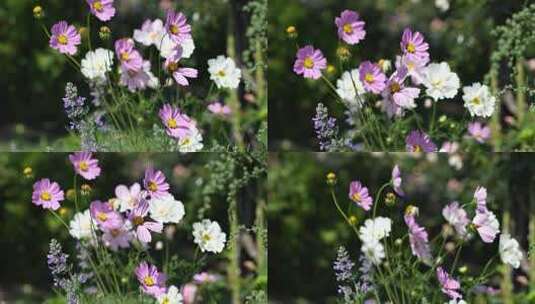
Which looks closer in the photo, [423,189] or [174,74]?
[174,74]

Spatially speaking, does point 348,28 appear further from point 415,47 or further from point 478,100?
point 478,100

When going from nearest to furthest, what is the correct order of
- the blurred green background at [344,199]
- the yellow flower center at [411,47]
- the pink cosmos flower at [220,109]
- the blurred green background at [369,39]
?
the yellow flower center at [411,47]
the pink cosmos flower at [220,109]
the blurred green background at [344,199]
the blurred green background at [369,39]

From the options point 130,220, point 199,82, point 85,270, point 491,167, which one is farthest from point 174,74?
point 491,167

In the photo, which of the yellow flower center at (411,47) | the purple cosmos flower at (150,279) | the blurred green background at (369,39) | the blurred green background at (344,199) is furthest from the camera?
the blurred green background at (369,39)

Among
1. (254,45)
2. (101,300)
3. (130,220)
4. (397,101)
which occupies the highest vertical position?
(254,45)

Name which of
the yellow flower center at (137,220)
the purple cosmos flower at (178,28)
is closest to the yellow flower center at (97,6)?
the purple cosmos flower at (178,28)

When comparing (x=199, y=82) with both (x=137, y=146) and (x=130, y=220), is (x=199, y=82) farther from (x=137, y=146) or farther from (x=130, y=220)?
(x=130, y=220)

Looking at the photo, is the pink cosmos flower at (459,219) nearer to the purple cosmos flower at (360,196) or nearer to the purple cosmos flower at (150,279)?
the purple cosmos flower at (360,196)
